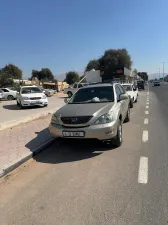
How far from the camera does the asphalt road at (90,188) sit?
3102 millimetres

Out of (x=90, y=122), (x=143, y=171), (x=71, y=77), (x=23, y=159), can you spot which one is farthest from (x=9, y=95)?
(x=71, y=77)

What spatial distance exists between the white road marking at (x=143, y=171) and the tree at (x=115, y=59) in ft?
233

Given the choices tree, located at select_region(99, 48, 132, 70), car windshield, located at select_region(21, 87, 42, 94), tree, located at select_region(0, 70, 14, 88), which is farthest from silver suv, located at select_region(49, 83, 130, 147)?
tree, located at select_region(99, 48, 132, 70)

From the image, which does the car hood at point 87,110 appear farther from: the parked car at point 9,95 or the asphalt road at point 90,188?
the parked car at point 9,95

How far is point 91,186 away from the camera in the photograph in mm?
3973

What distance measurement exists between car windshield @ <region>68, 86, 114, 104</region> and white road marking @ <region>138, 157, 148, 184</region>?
2297 mm

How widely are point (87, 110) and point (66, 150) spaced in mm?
1206

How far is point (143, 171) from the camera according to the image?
4.49 meters

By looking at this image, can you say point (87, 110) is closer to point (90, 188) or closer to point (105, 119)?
point (105, 119)

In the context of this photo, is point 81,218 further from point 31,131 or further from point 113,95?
point 31,131

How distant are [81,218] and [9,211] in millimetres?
1072

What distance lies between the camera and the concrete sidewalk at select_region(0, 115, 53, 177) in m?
5.10

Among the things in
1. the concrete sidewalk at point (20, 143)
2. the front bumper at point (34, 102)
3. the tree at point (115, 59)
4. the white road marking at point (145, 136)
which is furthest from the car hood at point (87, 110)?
the tree at point (115, 59)

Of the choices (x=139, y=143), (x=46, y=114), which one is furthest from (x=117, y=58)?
(x=139, y=143)
